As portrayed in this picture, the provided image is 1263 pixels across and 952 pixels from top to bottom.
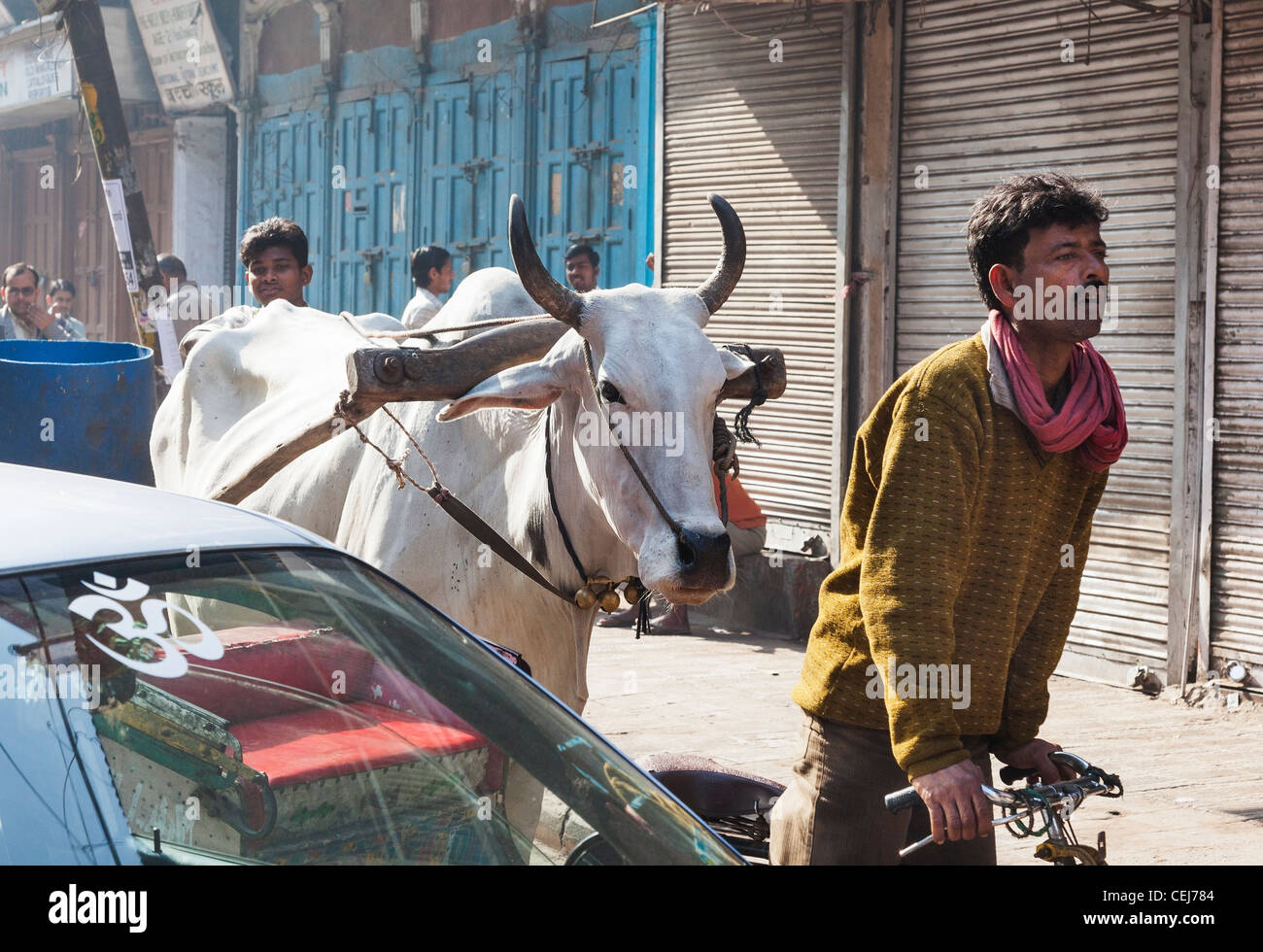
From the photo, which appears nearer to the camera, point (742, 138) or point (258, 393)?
point (258, 393)

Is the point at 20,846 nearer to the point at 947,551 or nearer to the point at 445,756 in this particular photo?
A: the point at 445,756

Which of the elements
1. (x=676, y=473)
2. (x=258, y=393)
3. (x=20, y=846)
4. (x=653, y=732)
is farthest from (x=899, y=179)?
(x=20, y=846)

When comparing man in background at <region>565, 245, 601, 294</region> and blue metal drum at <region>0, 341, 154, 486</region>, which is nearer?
blue metal drum at <region>0, 341, 154, 486</region>

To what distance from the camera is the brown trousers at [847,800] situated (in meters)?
2.64

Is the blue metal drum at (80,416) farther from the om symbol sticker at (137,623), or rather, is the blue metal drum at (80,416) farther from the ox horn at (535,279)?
the om symbol sticker at (137,623)

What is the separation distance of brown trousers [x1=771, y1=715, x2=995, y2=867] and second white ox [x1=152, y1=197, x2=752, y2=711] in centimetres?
52

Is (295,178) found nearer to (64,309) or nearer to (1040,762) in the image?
(64,309)

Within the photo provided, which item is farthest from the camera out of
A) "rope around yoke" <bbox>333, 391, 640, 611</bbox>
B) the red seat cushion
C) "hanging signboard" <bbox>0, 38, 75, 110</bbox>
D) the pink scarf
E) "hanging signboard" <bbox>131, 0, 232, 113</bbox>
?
"hanging signboard" <bbox>0, 38, 75, 110</bbox>

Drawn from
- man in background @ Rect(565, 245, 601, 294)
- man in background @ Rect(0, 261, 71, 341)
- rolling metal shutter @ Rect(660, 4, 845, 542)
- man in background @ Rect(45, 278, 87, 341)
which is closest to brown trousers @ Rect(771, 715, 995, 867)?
rolling metal shutter @ Rect(660, 4, 845, 542)

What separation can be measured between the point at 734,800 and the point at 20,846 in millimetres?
1902

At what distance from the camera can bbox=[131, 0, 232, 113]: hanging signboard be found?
16.2 meters

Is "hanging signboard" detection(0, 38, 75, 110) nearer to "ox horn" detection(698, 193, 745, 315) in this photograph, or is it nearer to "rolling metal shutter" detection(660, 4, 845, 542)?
"rolling metal shutter" detection(660, 4, 845, 542)

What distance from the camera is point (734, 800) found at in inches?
131

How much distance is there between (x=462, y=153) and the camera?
12.9 metres
